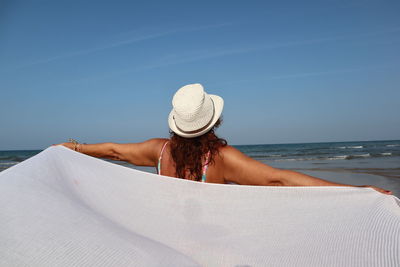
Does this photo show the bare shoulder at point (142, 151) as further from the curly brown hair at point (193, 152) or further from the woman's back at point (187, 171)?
the curly brown hair at point (193, 152)

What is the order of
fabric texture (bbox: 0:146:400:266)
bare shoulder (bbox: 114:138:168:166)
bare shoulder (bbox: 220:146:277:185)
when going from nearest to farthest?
fabric texture (bbox: 0:146:400:266) → bare shoulder (bbox: 220:146:277:185) → bare shoulder (bbox: 114:138:168:166)

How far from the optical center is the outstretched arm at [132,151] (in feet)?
6.87

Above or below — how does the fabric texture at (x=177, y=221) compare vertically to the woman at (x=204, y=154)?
below

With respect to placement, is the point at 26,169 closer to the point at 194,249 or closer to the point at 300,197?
the point at 194,249

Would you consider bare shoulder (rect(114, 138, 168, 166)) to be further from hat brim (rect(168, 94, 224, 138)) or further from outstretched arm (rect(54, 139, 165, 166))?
hat brim (rect(168, 94, 224, 138))

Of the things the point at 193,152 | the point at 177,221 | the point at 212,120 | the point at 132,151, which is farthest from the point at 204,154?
the point at 132,151

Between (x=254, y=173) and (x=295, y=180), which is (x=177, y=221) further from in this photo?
(x=295, y=180)

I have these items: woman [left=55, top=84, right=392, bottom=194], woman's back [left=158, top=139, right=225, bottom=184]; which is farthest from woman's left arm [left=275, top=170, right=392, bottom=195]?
woman's back [left=158, top=139, right=225, bottom=184]

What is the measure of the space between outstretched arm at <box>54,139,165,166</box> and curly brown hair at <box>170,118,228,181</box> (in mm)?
175

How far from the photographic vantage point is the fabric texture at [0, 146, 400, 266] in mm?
1373

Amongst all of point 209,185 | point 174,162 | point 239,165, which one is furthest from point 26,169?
point 239,165

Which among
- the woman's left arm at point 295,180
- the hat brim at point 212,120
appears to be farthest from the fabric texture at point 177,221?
the hat brim at point 212,120

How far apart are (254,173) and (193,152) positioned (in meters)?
0.37

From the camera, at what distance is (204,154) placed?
75.3 inches
